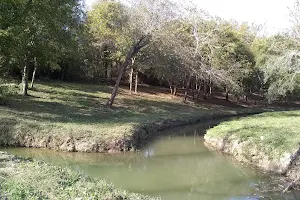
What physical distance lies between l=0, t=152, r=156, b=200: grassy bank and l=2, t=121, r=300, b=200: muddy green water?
310cm

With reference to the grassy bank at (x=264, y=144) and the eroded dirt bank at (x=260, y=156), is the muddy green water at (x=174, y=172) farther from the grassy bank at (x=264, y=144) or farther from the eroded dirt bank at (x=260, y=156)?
the grassy bank at (x=264, y=144)

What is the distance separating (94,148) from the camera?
1608cm

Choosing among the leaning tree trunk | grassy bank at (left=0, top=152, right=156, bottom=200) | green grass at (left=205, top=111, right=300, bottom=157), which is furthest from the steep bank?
the leaning tree trunk

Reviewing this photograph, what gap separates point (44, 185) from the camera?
26.8 ft

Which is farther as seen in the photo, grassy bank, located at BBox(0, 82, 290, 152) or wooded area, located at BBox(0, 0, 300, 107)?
wooded area, located at BBox(0, 0, 300, 107)

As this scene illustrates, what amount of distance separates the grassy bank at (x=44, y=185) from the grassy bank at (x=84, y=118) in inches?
238

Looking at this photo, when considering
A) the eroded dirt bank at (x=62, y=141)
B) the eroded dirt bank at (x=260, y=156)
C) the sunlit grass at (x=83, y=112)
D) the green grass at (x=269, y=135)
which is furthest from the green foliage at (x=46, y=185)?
the green grass at (x=269, y=135)

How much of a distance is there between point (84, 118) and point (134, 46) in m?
7.48

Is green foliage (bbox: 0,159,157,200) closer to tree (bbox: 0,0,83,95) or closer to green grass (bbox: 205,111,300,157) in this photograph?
green grass (bbox: 205,111,300,157)

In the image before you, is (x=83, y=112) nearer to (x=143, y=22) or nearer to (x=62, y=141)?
(x=62, y=141)

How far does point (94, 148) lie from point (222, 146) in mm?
7002

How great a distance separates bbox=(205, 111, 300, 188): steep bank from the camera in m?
14.5

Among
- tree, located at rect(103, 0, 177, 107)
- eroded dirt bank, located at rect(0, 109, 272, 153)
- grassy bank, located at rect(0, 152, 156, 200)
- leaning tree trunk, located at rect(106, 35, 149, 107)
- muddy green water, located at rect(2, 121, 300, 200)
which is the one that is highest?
tree, located at rect(103, 0, 177, 107)

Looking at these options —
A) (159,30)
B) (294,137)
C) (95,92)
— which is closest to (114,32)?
(95,92)
